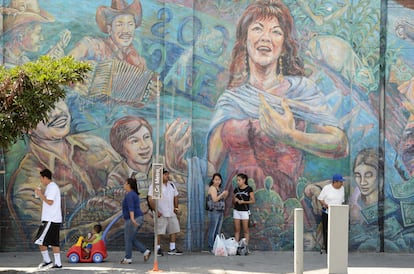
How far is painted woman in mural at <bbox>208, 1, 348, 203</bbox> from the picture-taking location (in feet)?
54.3

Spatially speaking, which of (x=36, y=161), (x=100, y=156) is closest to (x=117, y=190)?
(x=100, y=156)

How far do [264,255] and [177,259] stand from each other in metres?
1.89

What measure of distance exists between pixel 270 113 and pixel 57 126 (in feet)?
14.8

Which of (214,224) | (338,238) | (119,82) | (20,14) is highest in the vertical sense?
(20,14)

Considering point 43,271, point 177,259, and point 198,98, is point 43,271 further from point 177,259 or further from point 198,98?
point 198,98

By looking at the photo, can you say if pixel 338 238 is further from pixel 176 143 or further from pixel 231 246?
pixel 176 143

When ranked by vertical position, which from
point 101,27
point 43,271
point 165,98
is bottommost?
point 43,271

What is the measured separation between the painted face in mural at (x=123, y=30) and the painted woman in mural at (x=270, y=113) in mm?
2249

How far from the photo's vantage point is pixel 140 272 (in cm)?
1373

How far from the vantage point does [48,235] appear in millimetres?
13922

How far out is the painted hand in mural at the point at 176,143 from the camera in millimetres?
16328

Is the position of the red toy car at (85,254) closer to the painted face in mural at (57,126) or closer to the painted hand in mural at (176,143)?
the painted hand in mural at (176,143)

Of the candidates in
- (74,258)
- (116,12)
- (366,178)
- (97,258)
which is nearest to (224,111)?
(116,12)

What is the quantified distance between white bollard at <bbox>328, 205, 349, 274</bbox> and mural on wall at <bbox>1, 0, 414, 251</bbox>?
4820 millimetres
